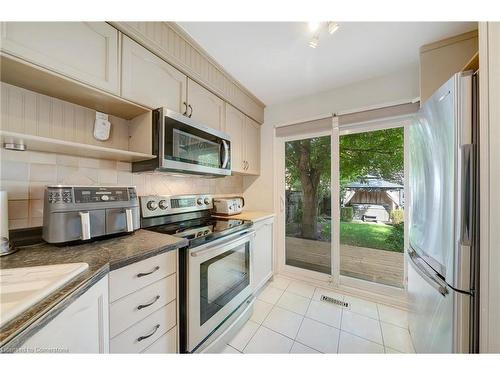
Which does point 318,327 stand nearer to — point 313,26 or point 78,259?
point 78,259

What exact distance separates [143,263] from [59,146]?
0.71 metres

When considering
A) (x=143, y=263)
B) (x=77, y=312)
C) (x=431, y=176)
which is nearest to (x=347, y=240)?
(x=431, y=176)

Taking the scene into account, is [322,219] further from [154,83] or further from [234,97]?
[154,83]

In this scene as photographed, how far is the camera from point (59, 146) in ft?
A: 3.01

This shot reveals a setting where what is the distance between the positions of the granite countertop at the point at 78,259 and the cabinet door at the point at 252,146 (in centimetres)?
140

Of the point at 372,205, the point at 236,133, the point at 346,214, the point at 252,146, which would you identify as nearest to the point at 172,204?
the point at 236,133

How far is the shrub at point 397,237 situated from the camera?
72.1 inches

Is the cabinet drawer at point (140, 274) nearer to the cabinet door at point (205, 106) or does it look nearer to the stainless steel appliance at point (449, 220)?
the cabinet door at point (205, 106)

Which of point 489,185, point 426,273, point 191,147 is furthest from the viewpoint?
point 191,147

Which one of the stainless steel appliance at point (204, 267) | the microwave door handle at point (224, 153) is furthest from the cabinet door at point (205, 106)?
the stainless steel appliance at point (204, 267)

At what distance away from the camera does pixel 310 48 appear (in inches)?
56.3

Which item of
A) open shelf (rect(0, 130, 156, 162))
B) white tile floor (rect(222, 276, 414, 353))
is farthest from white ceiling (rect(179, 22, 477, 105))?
white tile floor (rect(222, 276, 414, 353))

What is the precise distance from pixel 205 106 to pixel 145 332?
157 cm

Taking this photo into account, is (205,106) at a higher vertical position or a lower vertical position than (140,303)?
higher
